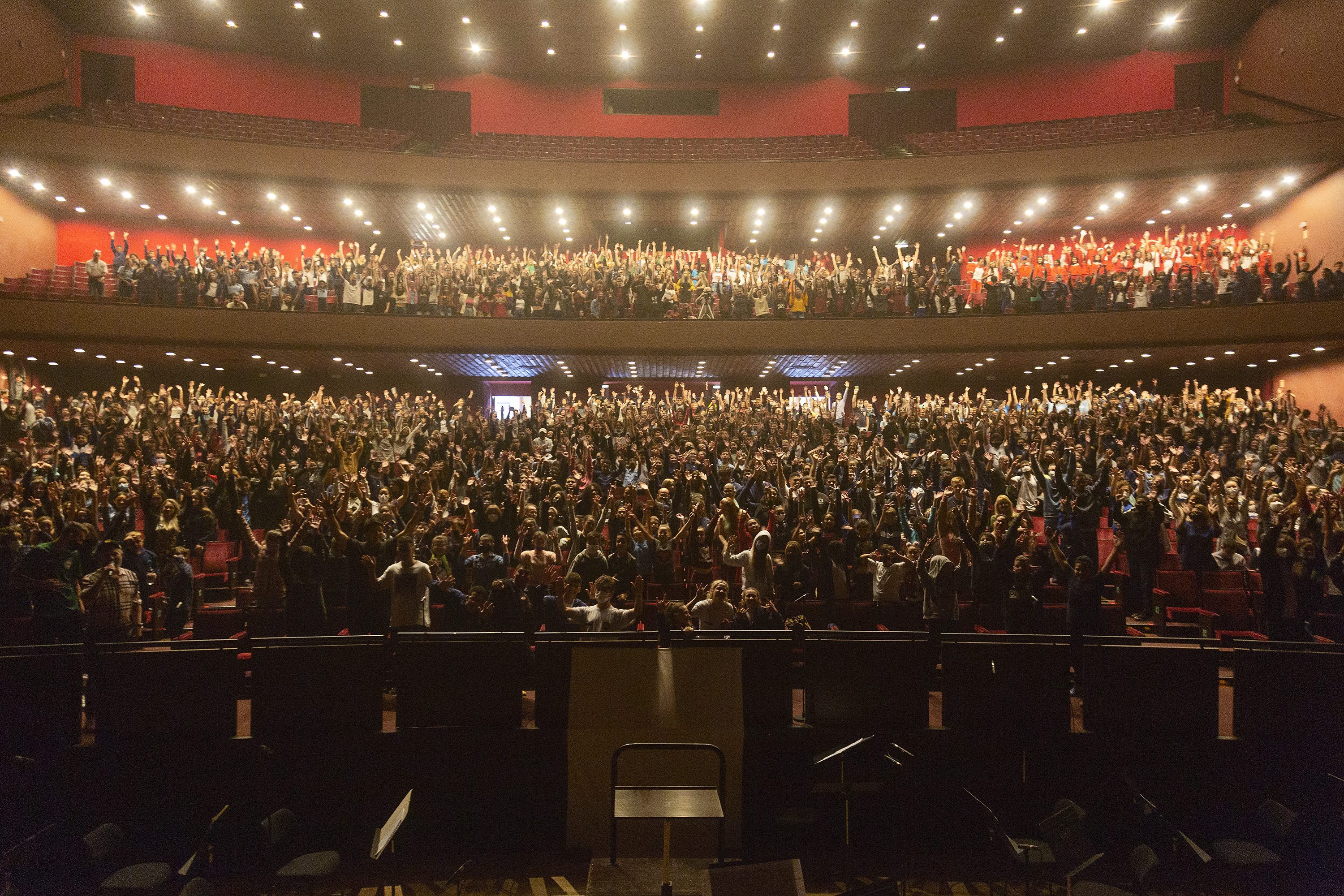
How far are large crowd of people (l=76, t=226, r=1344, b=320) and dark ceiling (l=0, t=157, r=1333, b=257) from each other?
1.86 m

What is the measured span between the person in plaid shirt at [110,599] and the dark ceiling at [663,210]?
1620 cm

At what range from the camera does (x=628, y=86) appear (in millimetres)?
24766

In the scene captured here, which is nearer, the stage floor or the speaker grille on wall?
the stage floor

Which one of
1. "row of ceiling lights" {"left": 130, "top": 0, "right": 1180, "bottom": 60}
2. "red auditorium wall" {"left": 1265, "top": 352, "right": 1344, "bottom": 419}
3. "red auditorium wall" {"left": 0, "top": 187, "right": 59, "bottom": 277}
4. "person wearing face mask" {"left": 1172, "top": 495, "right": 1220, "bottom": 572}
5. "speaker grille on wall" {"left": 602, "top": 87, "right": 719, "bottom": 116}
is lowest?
"person wearing face mask" {"left": 1172, "top": 495, "right": 1220, "bottom": 572}

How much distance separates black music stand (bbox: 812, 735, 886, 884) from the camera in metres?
4.03

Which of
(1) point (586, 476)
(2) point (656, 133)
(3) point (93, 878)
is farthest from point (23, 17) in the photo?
(3) point (93, 878)

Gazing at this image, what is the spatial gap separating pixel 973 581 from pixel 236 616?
6.69m

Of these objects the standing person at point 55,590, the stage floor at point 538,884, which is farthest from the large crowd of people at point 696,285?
the stage floor at point 538,884

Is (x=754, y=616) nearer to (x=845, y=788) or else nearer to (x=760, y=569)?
(x=760, y=569)

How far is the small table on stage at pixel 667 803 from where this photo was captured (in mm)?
3590

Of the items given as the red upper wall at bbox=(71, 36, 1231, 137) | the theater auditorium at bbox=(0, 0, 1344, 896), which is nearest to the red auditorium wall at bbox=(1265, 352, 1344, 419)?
the theater auditorium at bbox=(0, 0, 1344, 896)

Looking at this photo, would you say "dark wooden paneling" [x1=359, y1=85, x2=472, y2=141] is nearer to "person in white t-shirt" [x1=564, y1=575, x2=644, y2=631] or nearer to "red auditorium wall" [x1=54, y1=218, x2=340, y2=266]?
"red auditorium wall" [x1=54, y1=218, x2=340, y2=266]

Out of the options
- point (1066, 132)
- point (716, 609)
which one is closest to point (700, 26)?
point (1066, 132)

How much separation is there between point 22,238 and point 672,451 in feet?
65.4
